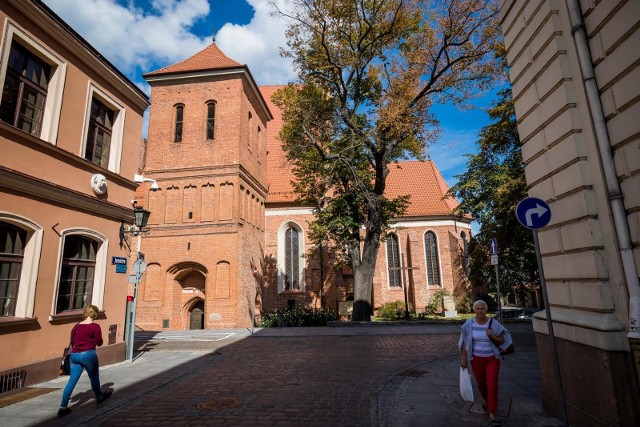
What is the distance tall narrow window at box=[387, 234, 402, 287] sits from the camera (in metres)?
27.5

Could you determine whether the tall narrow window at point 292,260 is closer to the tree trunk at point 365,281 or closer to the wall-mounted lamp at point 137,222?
the tree trunk at point 365,281

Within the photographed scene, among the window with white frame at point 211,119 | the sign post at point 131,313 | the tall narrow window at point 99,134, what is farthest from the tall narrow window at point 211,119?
the sign post at point 131,313

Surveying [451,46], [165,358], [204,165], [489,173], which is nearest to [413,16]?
[451,46]

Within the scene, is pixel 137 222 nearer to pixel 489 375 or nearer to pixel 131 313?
pixel 131 313

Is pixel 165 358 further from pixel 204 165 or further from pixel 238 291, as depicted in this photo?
pixel 204 165

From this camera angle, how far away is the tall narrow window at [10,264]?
23.4 ft

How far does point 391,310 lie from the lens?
2505cm

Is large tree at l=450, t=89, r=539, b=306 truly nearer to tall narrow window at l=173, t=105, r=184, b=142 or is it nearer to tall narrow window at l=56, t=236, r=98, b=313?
tall narrow window at l=56, t=236, r=98, b=313

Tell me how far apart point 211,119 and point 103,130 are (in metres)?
11.5

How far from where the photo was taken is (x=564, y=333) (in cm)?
459

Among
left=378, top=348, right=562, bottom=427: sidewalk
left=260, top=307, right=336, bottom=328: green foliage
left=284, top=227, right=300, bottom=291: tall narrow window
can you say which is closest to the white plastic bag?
left=378, top=348, right=562, bottom=427: sidewalk

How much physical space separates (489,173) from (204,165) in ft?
50.1

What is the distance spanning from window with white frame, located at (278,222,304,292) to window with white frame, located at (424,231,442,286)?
963 centimetres

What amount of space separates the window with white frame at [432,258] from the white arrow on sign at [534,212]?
78.4ft
